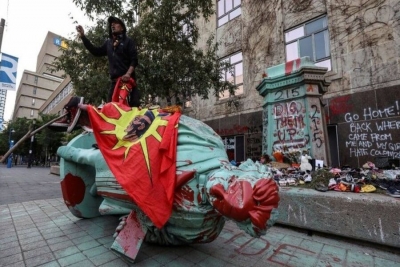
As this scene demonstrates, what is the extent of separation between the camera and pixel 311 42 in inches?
339

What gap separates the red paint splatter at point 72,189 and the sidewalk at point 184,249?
35 centimetres

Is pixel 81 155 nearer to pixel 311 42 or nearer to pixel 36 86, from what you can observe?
pixel 311 42

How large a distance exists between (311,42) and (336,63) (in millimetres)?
1442

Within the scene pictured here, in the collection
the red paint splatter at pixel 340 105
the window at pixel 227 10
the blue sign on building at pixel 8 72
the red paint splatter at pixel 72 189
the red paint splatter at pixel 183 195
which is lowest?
the red paint splatter at pixel 72 189

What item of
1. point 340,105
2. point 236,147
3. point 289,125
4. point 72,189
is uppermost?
point 340,105

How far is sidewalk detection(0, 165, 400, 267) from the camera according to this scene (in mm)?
2148

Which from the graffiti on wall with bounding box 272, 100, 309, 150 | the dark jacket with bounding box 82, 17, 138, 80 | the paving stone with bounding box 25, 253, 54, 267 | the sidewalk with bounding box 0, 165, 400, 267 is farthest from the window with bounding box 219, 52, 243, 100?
the paving stone with bounding box 25, 253, 54, 267

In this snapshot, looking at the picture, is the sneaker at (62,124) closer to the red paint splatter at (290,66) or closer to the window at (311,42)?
the red paint splatter at (290,66)

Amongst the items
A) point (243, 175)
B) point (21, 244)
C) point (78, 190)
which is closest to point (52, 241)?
point (21, 244)

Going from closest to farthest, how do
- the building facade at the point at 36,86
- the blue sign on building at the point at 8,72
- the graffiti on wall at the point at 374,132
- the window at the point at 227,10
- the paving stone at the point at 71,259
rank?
the paving stone at the point at 71,259 < the graffiti on wall at the point at 374,132 < the blue sign on building at the point at 8,72 < the window at the point at 227,10 < the building facade at the point at 36,86

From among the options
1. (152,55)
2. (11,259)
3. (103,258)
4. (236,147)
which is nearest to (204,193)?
(103,258)

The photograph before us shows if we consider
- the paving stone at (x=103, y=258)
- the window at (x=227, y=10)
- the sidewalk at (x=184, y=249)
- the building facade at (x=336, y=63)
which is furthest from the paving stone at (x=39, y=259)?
the window at (x=227, y=10)

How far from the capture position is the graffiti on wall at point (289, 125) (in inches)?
214

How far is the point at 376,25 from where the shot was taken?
7102mm
